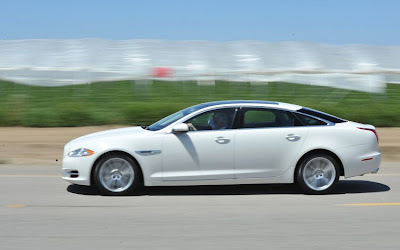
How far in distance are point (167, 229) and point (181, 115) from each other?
2.77 meters

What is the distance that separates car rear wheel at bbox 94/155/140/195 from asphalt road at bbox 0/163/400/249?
15 centimetres

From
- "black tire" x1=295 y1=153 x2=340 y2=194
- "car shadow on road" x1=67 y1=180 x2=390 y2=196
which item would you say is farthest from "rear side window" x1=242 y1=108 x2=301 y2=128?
"car shadow on road" x1=67 y1=180 x2=390 y2=196

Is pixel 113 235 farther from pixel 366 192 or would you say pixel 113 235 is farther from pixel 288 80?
pixel 288 80

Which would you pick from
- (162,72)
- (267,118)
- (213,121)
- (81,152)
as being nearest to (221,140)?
(213,121)

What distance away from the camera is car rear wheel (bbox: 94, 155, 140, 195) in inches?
373

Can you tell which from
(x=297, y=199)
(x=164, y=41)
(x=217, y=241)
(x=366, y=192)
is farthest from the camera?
(x=164, y=41)

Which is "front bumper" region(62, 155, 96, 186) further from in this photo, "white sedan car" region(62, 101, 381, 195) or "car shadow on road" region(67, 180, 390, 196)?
"car shadow on road" region(67, 180, 390, 196)

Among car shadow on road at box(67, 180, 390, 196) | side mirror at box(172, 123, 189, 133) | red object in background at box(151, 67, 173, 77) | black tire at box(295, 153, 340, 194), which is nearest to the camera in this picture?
side mirror at box(172, 123, 189, 133)

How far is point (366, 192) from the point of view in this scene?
32.9 ft

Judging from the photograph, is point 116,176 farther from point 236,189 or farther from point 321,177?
point 321,177

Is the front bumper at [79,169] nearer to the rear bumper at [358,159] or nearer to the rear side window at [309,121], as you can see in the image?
the rear side window at [309,121]

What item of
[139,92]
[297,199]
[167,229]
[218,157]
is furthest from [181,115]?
[139,92]

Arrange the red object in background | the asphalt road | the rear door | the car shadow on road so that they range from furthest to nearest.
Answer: the red object in background → the car shadow on road → the rear door → the asphalt road

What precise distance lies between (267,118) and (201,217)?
229cm
